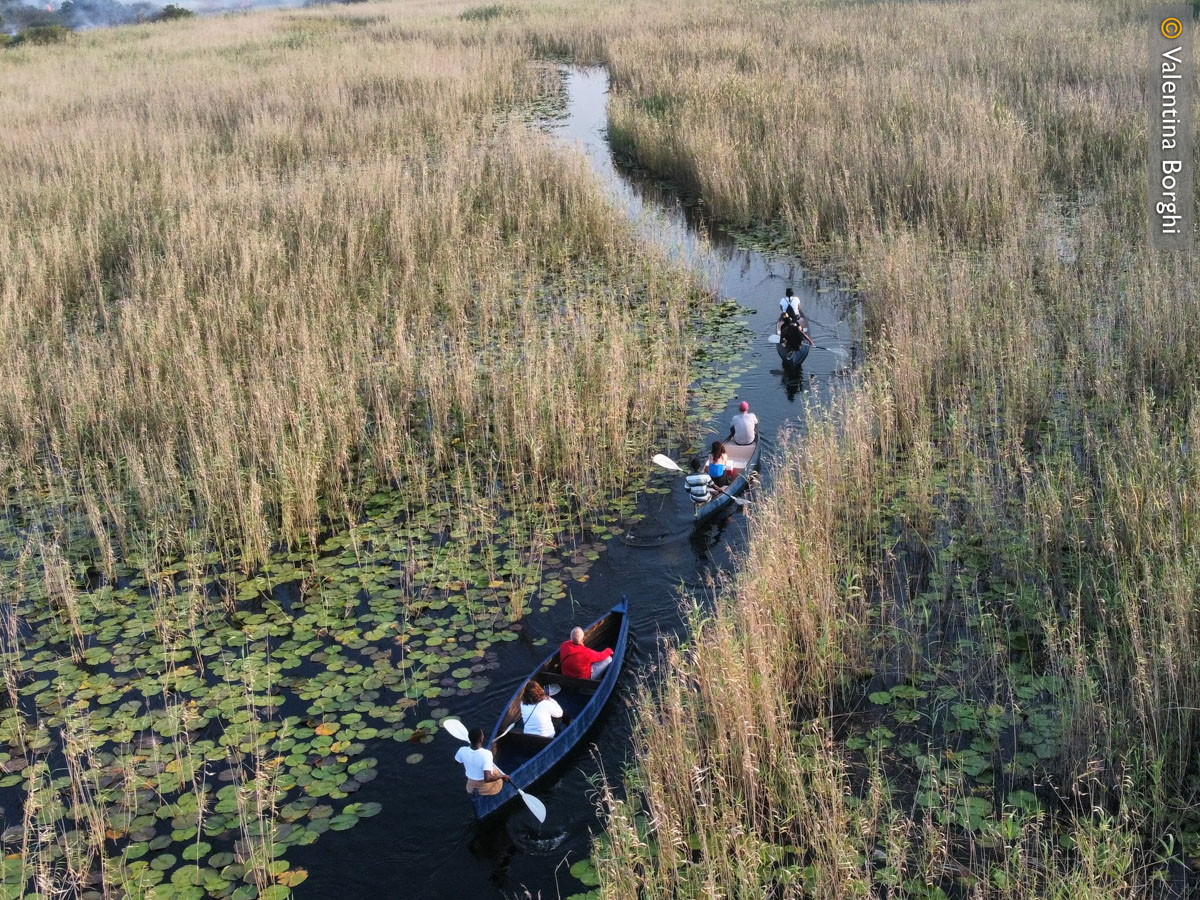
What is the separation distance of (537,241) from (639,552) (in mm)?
8732

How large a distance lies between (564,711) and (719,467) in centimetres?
326

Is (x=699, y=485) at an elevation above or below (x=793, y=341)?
below

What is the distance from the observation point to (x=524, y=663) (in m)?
7.72

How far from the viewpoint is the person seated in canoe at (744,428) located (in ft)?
34.4

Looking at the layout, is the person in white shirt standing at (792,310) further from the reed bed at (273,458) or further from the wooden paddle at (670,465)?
the wooden paddle at (670,465)

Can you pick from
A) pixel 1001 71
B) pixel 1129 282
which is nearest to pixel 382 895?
pixel 1129 282

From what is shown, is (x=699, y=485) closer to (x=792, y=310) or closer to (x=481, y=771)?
(x=481, y=771)

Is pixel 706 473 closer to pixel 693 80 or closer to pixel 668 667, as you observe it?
pixel 668 667

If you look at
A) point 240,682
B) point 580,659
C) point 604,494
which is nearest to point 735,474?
point 604,494

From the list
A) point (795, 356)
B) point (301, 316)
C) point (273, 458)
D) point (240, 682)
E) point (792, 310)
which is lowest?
point (240, 682)

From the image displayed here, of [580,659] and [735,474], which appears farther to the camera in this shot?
[735,474]

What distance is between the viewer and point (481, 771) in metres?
6.19

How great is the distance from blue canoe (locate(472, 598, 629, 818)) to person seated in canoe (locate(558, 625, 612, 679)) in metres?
0.06

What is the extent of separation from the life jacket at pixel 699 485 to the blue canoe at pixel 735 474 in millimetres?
75
